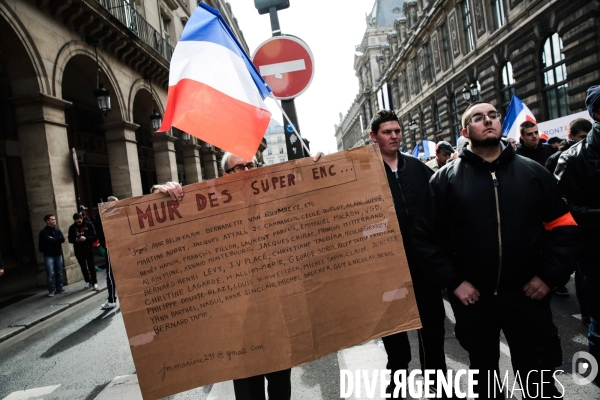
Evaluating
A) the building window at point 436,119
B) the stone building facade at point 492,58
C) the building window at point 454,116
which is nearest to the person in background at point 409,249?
the stone building facade at point 492,58

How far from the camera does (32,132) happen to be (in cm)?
879

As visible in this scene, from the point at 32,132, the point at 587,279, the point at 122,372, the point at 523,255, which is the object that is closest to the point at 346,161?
the point at 523,255

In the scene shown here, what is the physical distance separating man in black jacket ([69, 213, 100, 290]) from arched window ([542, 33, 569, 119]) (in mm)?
17763

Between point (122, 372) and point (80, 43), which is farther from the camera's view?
point (80, 43)

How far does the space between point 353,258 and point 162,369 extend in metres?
1.08

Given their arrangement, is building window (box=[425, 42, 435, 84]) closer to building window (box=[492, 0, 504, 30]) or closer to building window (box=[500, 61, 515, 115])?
building window (box=[492, 0, 504, 30])

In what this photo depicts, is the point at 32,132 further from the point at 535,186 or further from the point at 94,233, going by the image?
the point at 535,186

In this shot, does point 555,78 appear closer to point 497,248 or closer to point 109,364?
point 497,248

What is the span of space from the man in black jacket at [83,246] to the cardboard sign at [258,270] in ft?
25.2

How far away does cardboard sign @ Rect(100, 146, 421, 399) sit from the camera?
1.89m

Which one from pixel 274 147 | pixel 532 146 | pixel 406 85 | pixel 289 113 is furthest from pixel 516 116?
pixel 274 147

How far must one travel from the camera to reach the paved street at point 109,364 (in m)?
3.27

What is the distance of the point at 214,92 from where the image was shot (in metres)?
2.07

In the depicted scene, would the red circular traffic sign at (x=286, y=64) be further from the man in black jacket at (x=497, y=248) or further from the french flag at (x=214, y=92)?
the man in black jacket at (x=497, y=248)
